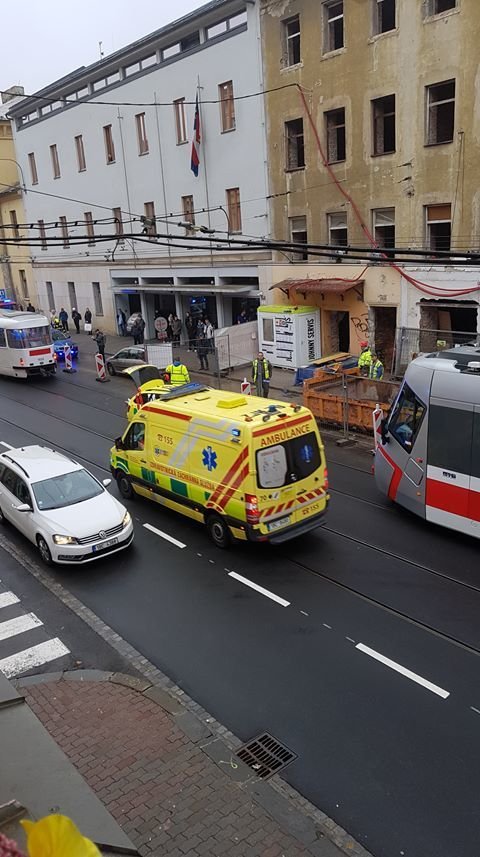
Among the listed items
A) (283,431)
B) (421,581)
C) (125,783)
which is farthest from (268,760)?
(283,431)

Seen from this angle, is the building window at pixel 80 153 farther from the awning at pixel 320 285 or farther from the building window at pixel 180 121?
the awning at pixel 320 285

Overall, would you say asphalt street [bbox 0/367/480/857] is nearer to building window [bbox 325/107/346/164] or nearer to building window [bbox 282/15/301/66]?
building window [bbox 325/107/346/164]

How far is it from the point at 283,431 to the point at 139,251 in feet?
89.6

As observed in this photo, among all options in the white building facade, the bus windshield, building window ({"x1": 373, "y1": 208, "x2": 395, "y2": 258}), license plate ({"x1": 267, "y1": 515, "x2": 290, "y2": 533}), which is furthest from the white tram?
license plate ({"x1": 267, "y1": 515, "x2": 290, "y2": 533})

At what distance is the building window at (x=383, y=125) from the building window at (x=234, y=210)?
7254 millimetres

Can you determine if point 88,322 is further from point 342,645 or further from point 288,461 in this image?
point 342,645

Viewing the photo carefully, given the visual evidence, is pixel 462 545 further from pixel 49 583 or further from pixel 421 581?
pixel 49 583

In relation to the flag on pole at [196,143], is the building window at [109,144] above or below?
above

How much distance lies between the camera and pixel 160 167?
3231cm

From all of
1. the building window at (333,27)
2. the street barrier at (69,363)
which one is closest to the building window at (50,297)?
the street barrier at (69,363)

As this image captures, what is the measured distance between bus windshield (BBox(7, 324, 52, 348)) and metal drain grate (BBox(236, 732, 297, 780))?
22035 millimetres

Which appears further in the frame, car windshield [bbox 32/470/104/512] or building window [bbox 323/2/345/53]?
building window [bbox 323/2/345/53]

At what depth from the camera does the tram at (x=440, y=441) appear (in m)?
10.7

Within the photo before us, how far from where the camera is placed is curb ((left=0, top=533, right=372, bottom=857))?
227 inches
